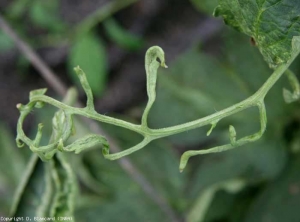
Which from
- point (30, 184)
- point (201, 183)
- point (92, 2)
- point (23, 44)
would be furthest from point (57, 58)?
point (30, 184)

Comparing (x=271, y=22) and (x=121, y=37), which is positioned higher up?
(x=271, y=22)

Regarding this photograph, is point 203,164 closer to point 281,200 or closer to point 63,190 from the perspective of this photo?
point 281,200

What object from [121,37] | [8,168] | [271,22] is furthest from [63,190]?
[121,37]

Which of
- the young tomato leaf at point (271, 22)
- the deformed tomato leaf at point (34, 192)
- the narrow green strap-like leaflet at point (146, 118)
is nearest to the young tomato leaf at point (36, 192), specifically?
the deformed tomato leaf at point (34, 192)

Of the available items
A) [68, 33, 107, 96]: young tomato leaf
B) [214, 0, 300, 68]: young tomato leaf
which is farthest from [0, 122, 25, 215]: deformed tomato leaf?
[214, 0, 300, 68]: young tomato leaf

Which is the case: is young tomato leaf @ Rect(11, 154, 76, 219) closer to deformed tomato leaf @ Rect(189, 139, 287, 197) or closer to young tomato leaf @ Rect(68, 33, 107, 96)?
deformed tomato leaf @ Rect(189, 139, 287, 197)

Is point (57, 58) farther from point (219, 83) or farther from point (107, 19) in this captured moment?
point (219, 83)
